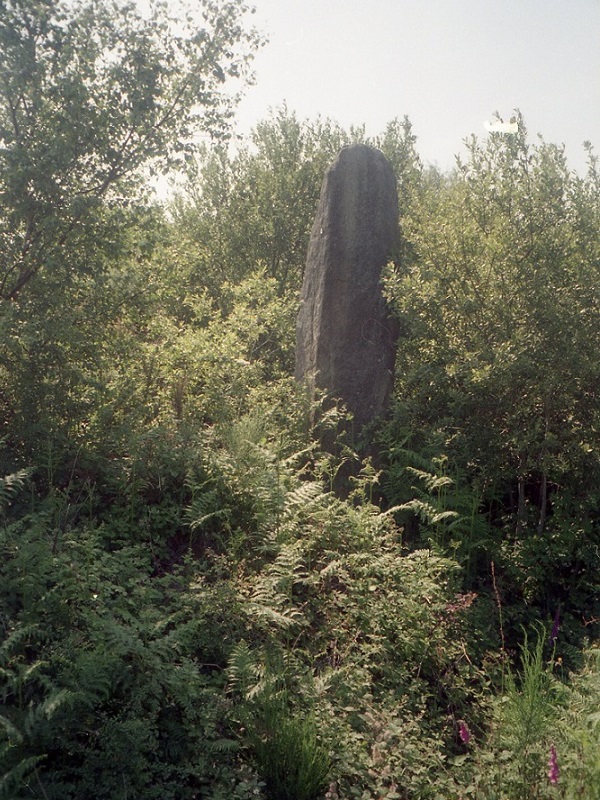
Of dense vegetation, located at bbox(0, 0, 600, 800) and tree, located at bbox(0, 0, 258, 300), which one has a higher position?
tree, located at bbox(0, 0, 258, 300)

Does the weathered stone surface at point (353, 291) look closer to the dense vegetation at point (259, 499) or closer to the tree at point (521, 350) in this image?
the dense vegetation at point (259, 499)

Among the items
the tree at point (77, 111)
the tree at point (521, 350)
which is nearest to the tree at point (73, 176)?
the tree at point (77, 111)

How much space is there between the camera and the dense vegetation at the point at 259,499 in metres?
4.22

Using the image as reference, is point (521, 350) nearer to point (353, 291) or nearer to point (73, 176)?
point (353, 291)

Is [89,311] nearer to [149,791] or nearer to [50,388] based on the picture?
[50,388]

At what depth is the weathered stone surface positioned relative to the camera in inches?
355

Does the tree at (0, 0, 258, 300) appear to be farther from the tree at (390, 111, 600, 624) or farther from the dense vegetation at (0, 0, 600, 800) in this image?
the tree at (390, 111, 600, 624)

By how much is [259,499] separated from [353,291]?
349 cm

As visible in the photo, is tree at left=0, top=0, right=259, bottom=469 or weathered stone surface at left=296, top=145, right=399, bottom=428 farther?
weathered stone surface at left=296, top=145, right=399, bottom=428

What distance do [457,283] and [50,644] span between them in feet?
17.7

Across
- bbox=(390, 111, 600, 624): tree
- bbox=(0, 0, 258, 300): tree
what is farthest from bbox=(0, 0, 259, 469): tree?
bbox=(390, 111, 600, 624): tree

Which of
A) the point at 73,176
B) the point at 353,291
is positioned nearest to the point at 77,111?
the point at 73,176

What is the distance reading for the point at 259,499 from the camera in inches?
264

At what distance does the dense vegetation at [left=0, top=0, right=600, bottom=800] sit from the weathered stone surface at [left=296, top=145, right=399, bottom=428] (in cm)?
42
